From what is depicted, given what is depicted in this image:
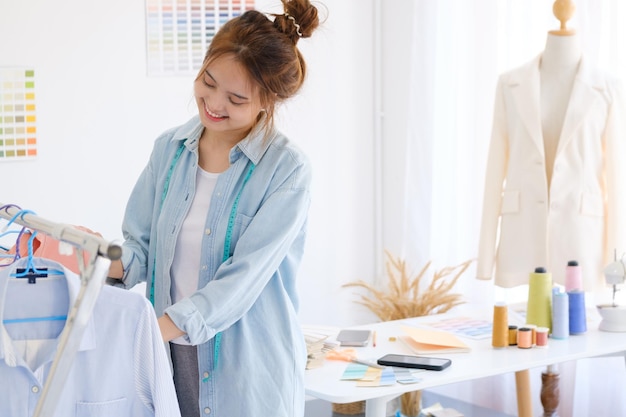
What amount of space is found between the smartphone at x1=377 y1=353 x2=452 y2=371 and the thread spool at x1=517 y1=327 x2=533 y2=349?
30cm

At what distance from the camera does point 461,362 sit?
8.58ft

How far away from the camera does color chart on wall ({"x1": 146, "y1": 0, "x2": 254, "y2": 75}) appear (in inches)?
154

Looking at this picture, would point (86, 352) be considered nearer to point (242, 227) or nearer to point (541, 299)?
point (242, 227)

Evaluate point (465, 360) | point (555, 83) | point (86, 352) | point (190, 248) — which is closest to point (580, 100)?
point (555, 83)

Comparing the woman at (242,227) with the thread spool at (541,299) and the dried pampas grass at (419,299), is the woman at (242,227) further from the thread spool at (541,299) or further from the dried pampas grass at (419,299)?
the dried pampas grass at (419,299)

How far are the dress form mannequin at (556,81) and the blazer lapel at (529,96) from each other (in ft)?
0.16

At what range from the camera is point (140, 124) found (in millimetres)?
3898

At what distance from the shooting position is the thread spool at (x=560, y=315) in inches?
113

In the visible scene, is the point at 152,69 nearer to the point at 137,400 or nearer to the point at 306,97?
the point at 306,97

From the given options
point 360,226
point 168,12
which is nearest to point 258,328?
point 168,12

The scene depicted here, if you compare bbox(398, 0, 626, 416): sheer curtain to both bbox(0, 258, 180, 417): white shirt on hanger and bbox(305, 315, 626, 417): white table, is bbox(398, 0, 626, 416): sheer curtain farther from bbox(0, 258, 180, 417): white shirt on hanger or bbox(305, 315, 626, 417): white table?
bbox(0, 258, 180, 417): white shirt on hanger

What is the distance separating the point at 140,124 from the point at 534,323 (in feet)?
6.01

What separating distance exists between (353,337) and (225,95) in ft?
3.63

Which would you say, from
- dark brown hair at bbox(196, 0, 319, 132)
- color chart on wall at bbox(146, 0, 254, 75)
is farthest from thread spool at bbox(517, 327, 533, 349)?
color chart on wall at bbox(146, 0, 254, 75)
